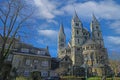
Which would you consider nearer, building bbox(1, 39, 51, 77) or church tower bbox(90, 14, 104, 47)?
building bbox(1, 39, 51, 77)

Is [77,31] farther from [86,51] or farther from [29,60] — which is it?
[29,60]

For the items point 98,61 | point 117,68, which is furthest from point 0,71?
Answer: point 98,61

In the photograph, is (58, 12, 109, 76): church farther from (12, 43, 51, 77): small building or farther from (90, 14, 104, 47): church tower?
(12, 43, 51, 77): small building

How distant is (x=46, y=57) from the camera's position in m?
63.9

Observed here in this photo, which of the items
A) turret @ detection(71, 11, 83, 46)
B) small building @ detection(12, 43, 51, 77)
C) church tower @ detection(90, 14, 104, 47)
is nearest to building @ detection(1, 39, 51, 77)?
small building @ detection(12, 43, 51, 77)

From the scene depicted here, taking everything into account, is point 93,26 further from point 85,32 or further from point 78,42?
point 78,42

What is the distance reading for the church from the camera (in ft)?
278

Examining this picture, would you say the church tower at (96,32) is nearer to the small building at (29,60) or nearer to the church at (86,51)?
the church at (86,51)

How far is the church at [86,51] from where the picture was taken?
278 feet

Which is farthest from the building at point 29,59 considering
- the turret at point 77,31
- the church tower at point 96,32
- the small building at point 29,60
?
the church tower at point 96,32

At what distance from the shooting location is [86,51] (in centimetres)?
10288

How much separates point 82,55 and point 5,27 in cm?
8906

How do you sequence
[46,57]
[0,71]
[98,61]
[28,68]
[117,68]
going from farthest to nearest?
[98,61] < [117,68] < [46,57] < [28,68] < [0,71]

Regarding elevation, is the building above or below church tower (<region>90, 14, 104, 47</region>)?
below
